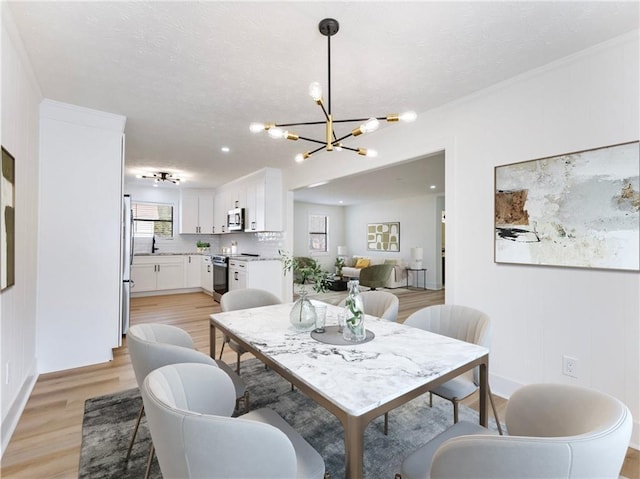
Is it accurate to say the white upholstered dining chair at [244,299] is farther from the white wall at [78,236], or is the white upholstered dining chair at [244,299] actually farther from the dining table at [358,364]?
the white wall at [78,236]

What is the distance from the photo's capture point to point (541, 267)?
7.49 ft

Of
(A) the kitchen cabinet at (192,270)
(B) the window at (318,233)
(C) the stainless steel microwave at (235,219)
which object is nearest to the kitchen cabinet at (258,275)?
(C) the stainless steel microwave at (235,219)

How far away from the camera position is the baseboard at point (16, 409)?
1896 millimetres

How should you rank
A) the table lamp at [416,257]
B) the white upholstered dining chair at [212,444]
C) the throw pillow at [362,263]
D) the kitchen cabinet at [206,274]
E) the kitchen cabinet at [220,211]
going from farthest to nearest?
1. the throw pillow at [362,263]
2. the table lamp at [416,257]
3. the kitchen cabinet at [220,211]
4. the kitchen cabinet at [206,274]
5. the white upholstered dining chair at [212,444]

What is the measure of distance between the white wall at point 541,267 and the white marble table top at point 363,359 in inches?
42.7

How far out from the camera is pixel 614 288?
1955mm

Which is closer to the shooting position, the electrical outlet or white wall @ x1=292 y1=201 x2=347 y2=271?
the electrical outlet

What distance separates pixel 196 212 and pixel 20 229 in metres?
5.35

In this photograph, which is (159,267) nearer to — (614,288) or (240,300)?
(240,300)

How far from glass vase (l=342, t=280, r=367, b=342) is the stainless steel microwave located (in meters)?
4.70

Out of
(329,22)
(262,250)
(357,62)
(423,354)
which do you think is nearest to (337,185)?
(262,250)

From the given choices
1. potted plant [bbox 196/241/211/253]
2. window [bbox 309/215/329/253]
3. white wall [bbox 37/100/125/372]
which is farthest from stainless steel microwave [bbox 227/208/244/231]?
window [bbox 309/215/329/253]

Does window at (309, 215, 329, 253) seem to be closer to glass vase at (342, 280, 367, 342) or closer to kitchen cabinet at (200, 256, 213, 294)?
kitchen cabinet at (200, 256, 213, 294)

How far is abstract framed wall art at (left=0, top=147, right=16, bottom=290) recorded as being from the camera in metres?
1.79
